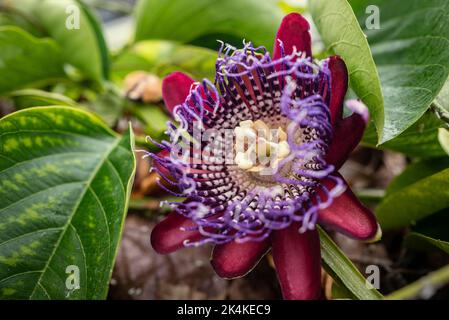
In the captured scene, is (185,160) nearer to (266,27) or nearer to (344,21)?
(344,21)

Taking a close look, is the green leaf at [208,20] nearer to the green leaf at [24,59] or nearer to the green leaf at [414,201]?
the green leaf at [24,59]

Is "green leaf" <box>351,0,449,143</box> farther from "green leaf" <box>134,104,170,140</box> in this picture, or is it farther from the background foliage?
"green leaf" <box>134,104,170,140</box>

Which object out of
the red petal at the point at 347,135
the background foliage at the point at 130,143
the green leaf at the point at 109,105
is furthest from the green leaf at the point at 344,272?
the green leaf at the point at 109,105

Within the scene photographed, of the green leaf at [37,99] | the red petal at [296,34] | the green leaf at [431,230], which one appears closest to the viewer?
the red petal at [296,34]

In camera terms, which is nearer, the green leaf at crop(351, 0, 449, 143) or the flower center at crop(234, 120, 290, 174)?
the green leaf at crop(351, 0, 449, 143)

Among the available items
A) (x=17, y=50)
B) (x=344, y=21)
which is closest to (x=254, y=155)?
(x=344, y=21)

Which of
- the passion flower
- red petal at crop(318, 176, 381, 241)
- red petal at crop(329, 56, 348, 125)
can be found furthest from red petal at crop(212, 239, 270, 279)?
red petal at crop(329, 56, 348, 125)

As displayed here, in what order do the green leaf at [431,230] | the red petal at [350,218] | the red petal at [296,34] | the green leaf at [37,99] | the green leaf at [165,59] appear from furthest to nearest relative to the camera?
the green leaf at [165,59] < the green leaf at [37,99] < the green leaf at [431,230] < the red petal at [296,34] < the red petal at [350,218]
